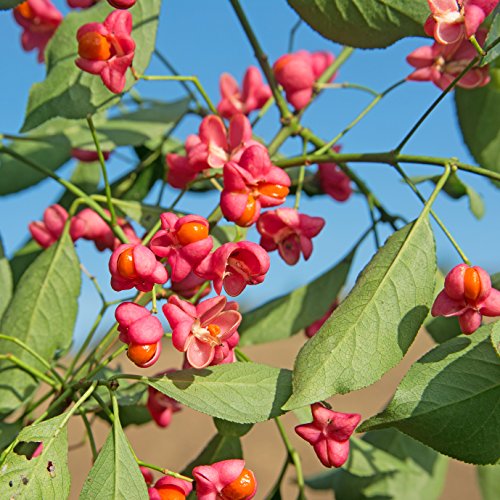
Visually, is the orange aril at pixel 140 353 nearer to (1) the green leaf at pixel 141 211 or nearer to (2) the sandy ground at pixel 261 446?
(1) the green leaf at pixel 141 211

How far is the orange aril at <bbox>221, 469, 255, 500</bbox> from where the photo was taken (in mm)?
771

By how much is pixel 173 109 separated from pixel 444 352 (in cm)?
75

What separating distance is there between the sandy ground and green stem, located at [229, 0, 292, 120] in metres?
4.94

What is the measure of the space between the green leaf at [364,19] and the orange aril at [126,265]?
344 millimetres

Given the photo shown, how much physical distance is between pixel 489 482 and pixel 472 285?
2.16 feet

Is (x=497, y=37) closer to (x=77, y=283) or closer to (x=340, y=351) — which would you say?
(x=340, y=351)

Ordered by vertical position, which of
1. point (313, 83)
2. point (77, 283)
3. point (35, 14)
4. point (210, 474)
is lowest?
point (210, 474)

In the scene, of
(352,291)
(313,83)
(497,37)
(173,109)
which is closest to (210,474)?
(352,291)

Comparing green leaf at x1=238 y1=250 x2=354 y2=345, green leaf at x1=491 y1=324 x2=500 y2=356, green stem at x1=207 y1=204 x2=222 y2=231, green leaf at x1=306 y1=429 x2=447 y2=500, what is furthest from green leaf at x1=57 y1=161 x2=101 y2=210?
green leaf at x1=491 y1=324 x2=500 y2=356

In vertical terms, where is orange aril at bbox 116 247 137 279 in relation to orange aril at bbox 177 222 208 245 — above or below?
below

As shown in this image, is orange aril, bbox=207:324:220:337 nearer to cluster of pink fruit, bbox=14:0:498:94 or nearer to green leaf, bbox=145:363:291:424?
green leaf, bbox=145:363:291:424

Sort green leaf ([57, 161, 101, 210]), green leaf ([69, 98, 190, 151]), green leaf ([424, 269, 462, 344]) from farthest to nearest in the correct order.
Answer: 1. green leaf ([57, 161, 101, 210])
2. green leaf ([69, 98, 190, 151])
3. green leaf ([424, 269, 462, 344])

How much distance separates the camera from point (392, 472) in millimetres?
1285

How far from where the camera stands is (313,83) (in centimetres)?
116
